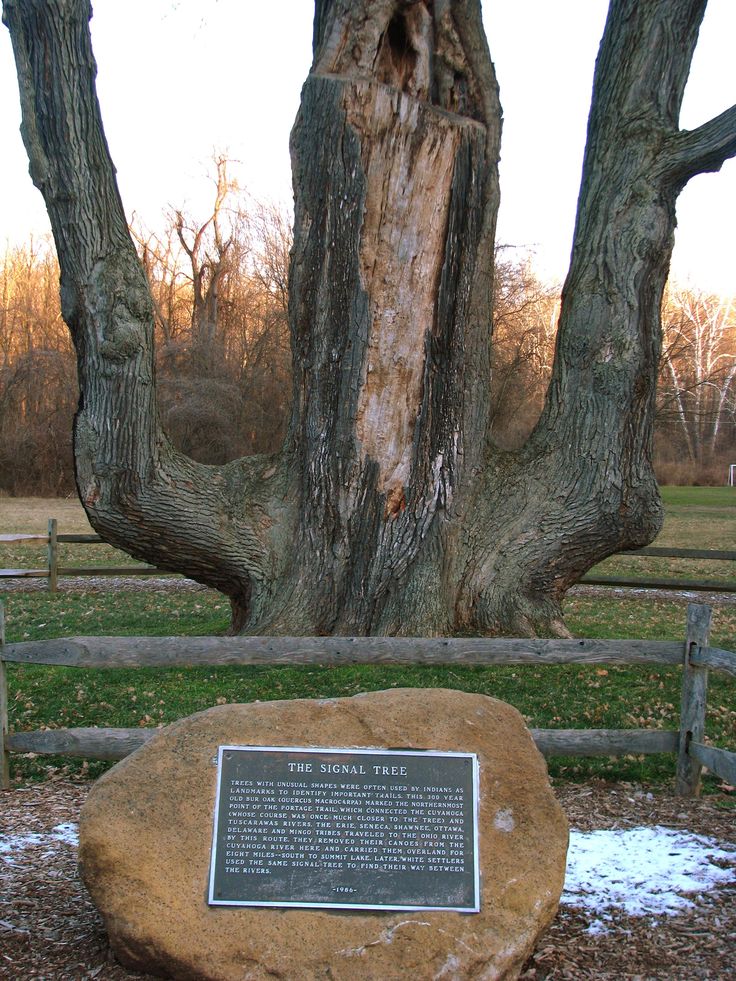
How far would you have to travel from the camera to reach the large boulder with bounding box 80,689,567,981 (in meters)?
4.14

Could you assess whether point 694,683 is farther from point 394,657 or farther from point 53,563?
point 53,563

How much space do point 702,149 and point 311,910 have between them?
23.1 ft

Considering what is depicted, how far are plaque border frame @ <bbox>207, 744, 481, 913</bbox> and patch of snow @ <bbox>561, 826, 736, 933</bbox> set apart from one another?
2.73 feet

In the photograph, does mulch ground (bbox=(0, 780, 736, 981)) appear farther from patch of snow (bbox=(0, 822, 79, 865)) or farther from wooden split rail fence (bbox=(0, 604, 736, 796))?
wooden split rail fence (bbox=(0, 604, 736, 796))

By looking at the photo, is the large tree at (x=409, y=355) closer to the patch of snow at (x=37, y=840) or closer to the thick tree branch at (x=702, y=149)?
the thick tree branch at (x=702, y=149)

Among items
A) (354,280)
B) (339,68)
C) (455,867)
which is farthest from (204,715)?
(339,68)

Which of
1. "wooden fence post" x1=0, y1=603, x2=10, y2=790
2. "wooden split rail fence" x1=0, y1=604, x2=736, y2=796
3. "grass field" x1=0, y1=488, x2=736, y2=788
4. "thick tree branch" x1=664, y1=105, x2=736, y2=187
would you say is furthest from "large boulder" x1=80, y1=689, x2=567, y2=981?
"thick tree branch" x1=664, y1=105, x2=736, y2=187

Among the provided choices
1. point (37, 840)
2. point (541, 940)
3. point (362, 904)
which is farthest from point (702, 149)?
point (37, 840)

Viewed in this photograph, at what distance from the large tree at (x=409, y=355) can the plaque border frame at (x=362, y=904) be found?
385 centimetres

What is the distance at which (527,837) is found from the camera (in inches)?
181

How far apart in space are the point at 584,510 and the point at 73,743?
4874 mm

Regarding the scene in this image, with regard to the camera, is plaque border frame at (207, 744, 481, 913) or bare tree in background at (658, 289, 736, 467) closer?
plaque border frame at (207, 744, 481, 913)

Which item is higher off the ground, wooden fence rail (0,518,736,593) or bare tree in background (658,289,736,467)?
bare tree in background (658,289,736,467)

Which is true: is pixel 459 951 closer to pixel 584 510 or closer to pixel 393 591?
pixel 393 591
